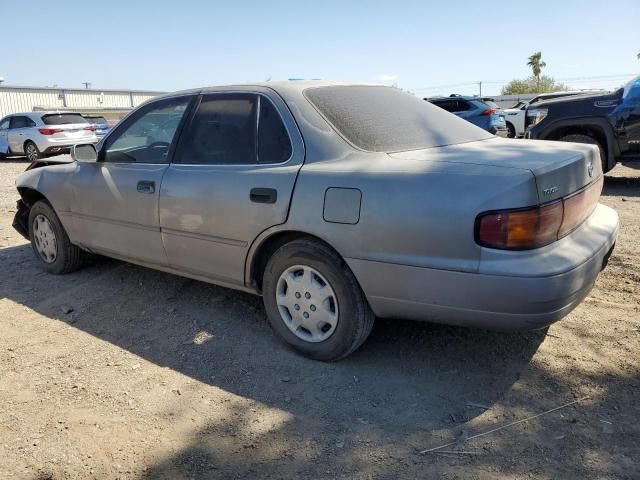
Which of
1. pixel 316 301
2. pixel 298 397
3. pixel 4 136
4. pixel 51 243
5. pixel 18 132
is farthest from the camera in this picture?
pixel 4 136

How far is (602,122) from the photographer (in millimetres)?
7980

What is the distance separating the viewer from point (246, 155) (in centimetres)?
349

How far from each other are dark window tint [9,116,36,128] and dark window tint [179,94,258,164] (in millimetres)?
14683

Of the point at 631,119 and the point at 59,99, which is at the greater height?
the point at 59,99

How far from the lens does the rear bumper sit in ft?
8.39

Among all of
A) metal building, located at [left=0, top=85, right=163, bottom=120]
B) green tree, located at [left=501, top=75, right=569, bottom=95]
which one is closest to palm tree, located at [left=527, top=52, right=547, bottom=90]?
green tree, located at [left=501, top=75, right=569, bottom=95]

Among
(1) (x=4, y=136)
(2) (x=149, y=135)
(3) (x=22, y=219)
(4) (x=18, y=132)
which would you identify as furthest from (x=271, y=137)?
(1) (x=4, y=136)

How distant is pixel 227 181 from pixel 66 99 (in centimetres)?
3499

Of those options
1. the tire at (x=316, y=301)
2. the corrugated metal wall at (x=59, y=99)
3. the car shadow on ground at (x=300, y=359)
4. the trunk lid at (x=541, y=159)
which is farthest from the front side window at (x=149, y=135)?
the corrugated metal wall at (x=59, y=99)

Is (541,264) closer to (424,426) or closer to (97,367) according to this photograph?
(424,426)

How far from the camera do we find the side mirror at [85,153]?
4.40 metres

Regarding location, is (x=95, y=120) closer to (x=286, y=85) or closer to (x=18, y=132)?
(x=18, y=132)

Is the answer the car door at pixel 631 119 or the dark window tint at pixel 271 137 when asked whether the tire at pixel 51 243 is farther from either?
the car door at pixel 631 119

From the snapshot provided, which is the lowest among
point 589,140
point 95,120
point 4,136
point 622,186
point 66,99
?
point 622,186
